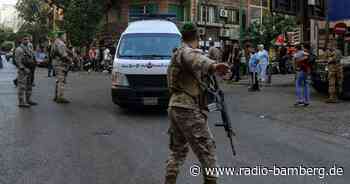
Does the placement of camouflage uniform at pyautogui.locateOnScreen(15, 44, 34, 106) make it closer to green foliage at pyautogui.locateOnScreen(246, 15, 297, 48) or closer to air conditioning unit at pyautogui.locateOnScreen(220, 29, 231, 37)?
green foliage at pyautogui.locateOnScreen(246, 15, 297, 48)

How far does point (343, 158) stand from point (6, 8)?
509ft

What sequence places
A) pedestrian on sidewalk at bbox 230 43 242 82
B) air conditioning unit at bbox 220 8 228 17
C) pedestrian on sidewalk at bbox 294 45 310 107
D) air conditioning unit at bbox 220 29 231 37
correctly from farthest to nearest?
air conditioning unit at bbox 220 8 228 17 → air conditioning unit at bbox 220 29 231 37 → pedestrian on sidewalk at bbox 230 43 242 82 → pedestrian on sidewalk at bbox 294 45 310 107

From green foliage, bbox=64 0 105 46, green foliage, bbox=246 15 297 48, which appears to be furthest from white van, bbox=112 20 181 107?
green foliage, bbox=64 0 105 46

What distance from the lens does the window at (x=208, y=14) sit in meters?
46.2

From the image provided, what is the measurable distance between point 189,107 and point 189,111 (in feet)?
0.14

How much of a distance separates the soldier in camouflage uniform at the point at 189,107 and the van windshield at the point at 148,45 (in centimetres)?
713

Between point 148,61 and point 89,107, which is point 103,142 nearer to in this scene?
point 148,61

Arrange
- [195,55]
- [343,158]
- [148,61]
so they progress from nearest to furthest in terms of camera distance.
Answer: [195,55]
[343,158]
[148,61]

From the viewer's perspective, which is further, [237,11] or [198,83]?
[237,11]

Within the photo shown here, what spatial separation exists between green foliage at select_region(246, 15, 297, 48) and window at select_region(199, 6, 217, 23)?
30.3 feet

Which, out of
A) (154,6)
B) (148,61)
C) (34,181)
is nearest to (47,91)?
(148,61)

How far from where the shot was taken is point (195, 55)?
554 centimetres

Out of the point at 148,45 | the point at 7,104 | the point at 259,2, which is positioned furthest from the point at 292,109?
the point at 259,2

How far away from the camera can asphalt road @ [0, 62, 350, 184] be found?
22.8ft
